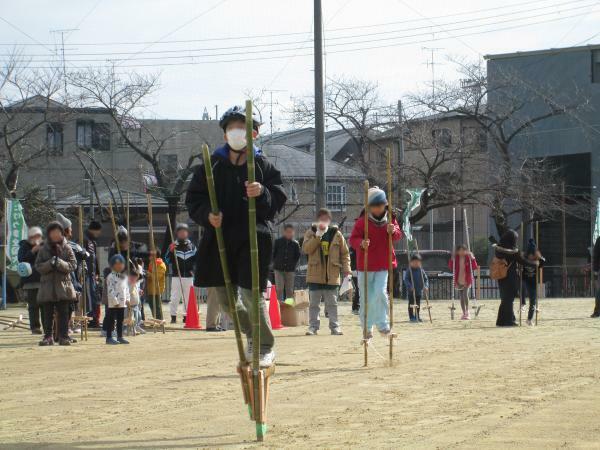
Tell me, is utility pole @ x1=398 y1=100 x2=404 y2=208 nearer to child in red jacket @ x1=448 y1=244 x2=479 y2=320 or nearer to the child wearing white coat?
child in red jacket @ x1=448 y1=244 x2=479 y2=320

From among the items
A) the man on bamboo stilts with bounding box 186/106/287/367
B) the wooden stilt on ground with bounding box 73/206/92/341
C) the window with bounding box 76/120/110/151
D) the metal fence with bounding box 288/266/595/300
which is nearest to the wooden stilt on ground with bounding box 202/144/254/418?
the man on bamboo stilts with bounding box 186/106/287/367

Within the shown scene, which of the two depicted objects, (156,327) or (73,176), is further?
(73,176)

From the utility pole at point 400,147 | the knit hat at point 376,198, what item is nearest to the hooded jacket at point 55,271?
the knit hat at point 376,198

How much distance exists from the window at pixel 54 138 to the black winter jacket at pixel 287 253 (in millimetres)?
21440

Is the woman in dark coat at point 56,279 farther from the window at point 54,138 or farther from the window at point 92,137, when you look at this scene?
the window at point 92,137

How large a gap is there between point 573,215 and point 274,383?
117 ft

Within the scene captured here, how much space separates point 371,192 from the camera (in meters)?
12.1

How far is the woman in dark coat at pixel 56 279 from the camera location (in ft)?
47.6

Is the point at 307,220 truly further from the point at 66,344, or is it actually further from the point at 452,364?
the point at 452,364

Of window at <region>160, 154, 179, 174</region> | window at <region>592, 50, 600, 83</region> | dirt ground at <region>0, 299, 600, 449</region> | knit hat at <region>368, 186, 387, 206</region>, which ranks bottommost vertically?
dirt ground at <region>0, 299, 600, 449</region>

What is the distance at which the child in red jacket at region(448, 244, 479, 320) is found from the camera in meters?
21.6

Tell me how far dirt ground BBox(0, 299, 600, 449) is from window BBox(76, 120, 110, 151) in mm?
36064

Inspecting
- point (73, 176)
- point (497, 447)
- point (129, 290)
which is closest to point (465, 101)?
point (73, 176)

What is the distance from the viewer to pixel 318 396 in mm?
8289
